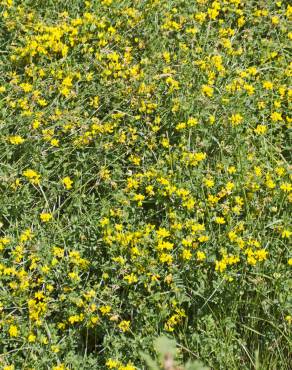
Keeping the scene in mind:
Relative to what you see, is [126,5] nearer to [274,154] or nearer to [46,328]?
→ [274,154]

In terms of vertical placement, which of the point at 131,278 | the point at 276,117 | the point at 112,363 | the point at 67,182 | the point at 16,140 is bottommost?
the point at 112,363

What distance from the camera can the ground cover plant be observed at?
141 inches

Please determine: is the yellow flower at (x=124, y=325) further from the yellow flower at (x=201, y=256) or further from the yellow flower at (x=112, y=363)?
the yellow flower at (x=201, y=256)

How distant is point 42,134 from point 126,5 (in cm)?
115

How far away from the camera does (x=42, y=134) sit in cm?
413

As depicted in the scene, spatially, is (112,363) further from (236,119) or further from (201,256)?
(236,119)

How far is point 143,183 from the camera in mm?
3992

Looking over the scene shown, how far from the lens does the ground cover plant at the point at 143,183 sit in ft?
11.7

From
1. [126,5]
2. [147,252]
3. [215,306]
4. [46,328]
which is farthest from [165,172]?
[126,5]

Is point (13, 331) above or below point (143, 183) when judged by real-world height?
below

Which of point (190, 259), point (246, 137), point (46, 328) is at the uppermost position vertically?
point (246, 137)

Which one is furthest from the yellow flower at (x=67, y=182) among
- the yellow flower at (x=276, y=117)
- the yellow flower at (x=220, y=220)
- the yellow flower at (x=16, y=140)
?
the yellow flower at (x=276, y=117)

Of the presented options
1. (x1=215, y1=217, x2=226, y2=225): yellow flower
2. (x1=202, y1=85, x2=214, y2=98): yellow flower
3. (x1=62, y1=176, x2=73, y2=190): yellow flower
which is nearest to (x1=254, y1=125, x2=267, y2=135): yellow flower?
(x1=202, y1=85, x2=214, y2=98): yellow flower

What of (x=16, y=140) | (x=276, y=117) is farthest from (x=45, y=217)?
(x=276, y=117)
